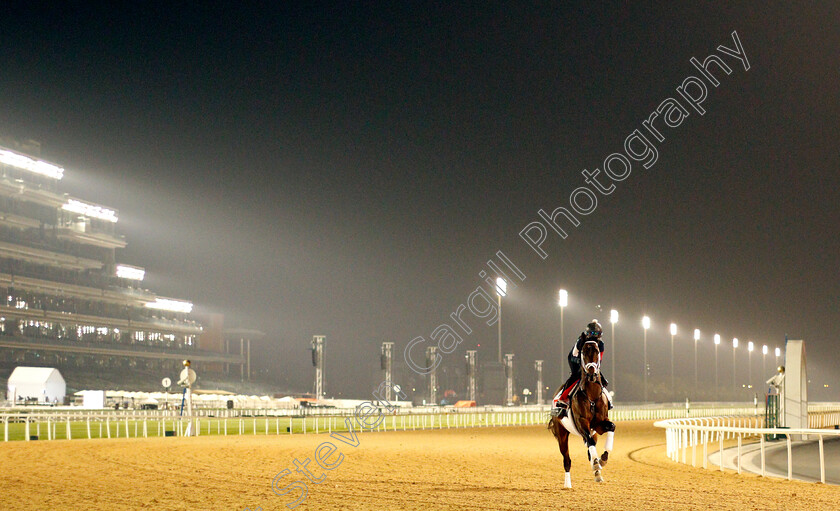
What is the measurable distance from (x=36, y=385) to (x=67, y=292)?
28.3 metres

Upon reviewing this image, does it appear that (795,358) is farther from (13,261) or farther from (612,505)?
(13,261)

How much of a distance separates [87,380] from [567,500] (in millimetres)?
76641

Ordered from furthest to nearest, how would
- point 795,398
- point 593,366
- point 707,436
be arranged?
1. point 795,398
2. point 707,436
3. point 593,366

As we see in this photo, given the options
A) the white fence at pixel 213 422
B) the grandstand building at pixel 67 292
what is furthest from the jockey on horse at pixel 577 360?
the grandstand building at pixel 67 292

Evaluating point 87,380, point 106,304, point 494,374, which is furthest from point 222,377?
point 494,374

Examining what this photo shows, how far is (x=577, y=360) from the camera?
1166 cm

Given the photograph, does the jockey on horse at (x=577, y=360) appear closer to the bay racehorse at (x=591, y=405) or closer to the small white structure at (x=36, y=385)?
the bay racehorse at (x=591, y=405)

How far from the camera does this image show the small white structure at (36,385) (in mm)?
60812

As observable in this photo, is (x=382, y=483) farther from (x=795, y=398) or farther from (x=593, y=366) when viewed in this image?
(x=795, y=398)

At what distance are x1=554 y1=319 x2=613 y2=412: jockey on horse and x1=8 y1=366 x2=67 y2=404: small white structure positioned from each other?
5527cm

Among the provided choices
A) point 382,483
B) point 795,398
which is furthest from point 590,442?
point 795,398

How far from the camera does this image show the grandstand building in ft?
268

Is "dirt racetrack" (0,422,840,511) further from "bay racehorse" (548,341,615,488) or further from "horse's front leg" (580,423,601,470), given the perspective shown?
"bay racehorse" (548,341,615,488)

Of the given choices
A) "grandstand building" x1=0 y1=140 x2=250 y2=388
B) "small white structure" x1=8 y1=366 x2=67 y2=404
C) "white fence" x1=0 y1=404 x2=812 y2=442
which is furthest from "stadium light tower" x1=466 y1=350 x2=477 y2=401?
"grandstand building" x1=0 y1=140 x2=250 y2=388
